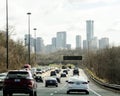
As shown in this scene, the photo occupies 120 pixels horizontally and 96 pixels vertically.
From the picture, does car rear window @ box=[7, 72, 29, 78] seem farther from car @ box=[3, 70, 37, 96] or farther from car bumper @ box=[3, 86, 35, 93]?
car bumper @ box=[3, 86, 35, 93]

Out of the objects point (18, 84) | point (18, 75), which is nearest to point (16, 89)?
point (18, 84)

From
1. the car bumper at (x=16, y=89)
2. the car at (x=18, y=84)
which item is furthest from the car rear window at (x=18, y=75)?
the car bumper at (x=16, y=89)

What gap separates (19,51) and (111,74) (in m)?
47.2

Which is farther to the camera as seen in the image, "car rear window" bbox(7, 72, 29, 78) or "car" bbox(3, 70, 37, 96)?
"car rear window" bbox(7, 72, 29, 78)

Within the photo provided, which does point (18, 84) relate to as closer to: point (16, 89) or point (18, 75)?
point (16, 89)

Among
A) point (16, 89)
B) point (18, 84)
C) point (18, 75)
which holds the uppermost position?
point (18, 75)

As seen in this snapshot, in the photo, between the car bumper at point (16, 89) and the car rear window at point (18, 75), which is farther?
the car rear window at point (18, 75)

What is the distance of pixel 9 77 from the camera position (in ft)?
102

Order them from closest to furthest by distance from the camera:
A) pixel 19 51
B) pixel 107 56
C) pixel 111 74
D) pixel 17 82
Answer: pixel 17 82
pixel 111 74
pixel 107 56
pixel 19 51

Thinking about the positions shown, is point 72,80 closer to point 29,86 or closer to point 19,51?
point 29,86

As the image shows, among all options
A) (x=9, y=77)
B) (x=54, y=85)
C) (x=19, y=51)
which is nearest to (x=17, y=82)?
(x=9, y=77)

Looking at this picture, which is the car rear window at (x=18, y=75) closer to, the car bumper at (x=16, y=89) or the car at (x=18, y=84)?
the car at (x=18, y=84)

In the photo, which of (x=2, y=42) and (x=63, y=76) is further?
(x=63, y=76)

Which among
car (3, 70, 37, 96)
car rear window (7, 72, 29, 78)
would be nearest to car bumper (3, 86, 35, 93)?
car (3, 70, 37, 96)
